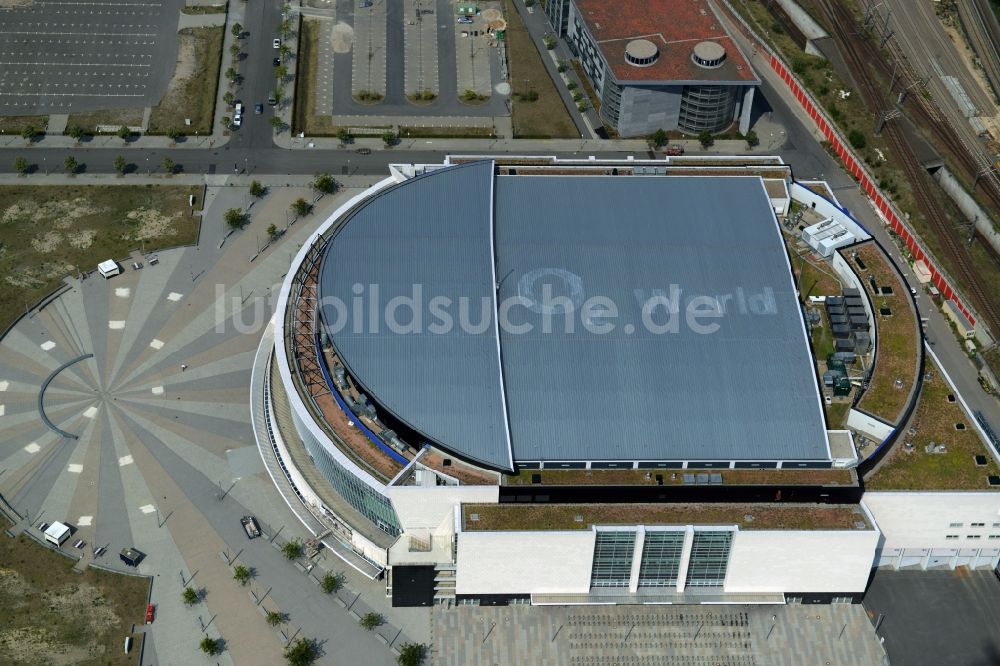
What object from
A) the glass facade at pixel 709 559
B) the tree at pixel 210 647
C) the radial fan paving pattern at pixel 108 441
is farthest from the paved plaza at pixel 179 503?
the glass facade at pixel 709 559

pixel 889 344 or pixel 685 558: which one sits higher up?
pixel 889 344

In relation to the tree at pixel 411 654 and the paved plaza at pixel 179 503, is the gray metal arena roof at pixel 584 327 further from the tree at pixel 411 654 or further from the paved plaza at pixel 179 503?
the paved plaza at pixel 179 503

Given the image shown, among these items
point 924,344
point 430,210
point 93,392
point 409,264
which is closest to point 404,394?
point 409,264

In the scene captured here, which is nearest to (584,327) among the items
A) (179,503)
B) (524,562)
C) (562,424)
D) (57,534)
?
(562,424)

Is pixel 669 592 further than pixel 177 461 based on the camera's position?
No

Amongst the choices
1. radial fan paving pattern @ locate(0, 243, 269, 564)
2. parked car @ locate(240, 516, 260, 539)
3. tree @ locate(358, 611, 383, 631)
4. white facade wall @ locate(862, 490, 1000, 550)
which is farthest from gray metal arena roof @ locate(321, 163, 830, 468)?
radial fan paving pattern @ locate(0, 243, 269, 564)

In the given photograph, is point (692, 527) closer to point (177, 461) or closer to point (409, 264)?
point (409, 264)

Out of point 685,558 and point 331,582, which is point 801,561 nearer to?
point 685,558
